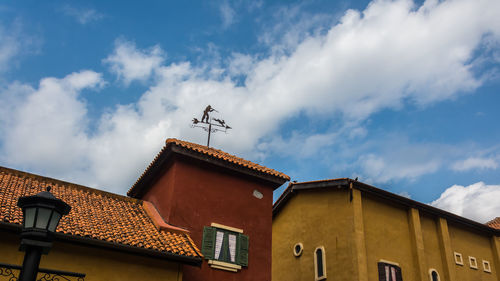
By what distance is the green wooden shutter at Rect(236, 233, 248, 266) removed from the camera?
1534 cm

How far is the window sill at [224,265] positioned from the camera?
14781 millimetres

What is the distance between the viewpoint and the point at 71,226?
1231 cm

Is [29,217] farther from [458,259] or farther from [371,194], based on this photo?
[458,259]

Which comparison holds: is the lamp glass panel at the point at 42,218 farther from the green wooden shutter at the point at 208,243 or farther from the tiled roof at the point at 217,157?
the tiled roof at the point at 217,157

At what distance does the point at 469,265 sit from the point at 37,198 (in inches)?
836

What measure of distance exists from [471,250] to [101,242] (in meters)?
18.4

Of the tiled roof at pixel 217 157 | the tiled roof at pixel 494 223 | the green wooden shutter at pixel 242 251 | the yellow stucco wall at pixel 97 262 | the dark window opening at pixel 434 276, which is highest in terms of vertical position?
the tiled roof at pixel 494 223

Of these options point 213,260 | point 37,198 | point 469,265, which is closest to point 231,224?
point 213,260

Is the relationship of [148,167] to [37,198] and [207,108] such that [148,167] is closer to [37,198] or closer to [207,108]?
[207,108]

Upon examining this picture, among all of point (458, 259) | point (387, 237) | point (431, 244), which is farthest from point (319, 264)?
point (458, 259)

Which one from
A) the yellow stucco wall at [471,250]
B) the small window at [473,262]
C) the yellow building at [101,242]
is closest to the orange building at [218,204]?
the yellow building at [101,242]

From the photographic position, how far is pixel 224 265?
49.0 feet

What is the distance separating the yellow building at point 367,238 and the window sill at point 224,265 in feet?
16.7

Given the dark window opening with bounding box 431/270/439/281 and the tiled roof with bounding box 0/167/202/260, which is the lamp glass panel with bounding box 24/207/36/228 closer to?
→ the tiled roof with bounding box 0/167/202/260
